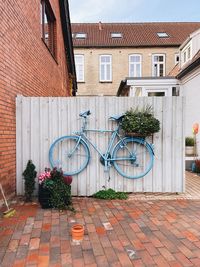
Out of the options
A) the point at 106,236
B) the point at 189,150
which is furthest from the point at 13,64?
the point at 189,150

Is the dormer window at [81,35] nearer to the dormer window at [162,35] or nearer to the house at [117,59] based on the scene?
the house at [117,59]

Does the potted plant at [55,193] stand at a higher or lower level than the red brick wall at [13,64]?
lower

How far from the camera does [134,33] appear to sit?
24.8 meters

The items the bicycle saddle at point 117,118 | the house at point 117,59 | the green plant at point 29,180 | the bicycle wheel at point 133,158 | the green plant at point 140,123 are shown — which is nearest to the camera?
the green plant at point 29,180

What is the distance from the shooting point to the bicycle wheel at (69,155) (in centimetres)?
524

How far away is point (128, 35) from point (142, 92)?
11602mm

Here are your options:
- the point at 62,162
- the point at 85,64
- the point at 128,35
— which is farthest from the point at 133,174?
the point at 128,35

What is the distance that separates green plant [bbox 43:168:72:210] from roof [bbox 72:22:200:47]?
65.0 ft

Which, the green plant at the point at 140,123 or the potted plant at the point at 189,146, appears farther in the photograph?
the potted plant at the point at 189,146

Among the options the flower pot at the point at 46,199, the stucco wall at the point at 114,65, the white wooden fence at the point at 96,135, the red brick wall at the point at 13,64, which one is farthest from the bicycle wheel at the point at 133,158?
the stucco wall at the point at 114,65

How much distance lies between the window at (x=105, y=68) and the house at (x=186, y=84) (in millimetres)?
9013

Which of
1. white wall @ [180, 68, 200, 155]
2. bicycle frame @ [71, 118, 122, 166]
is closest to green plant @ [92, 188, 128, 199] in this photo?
bicycle frame @ [71, 118, 122, 166]

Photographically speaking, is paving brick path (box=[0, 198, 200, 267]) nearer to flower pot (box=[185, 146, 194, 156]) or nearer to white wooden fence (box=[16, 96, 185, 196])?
white wooden fence (box=[16, 96, 185, 196])

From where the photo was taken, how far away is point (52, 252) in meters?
2.97
